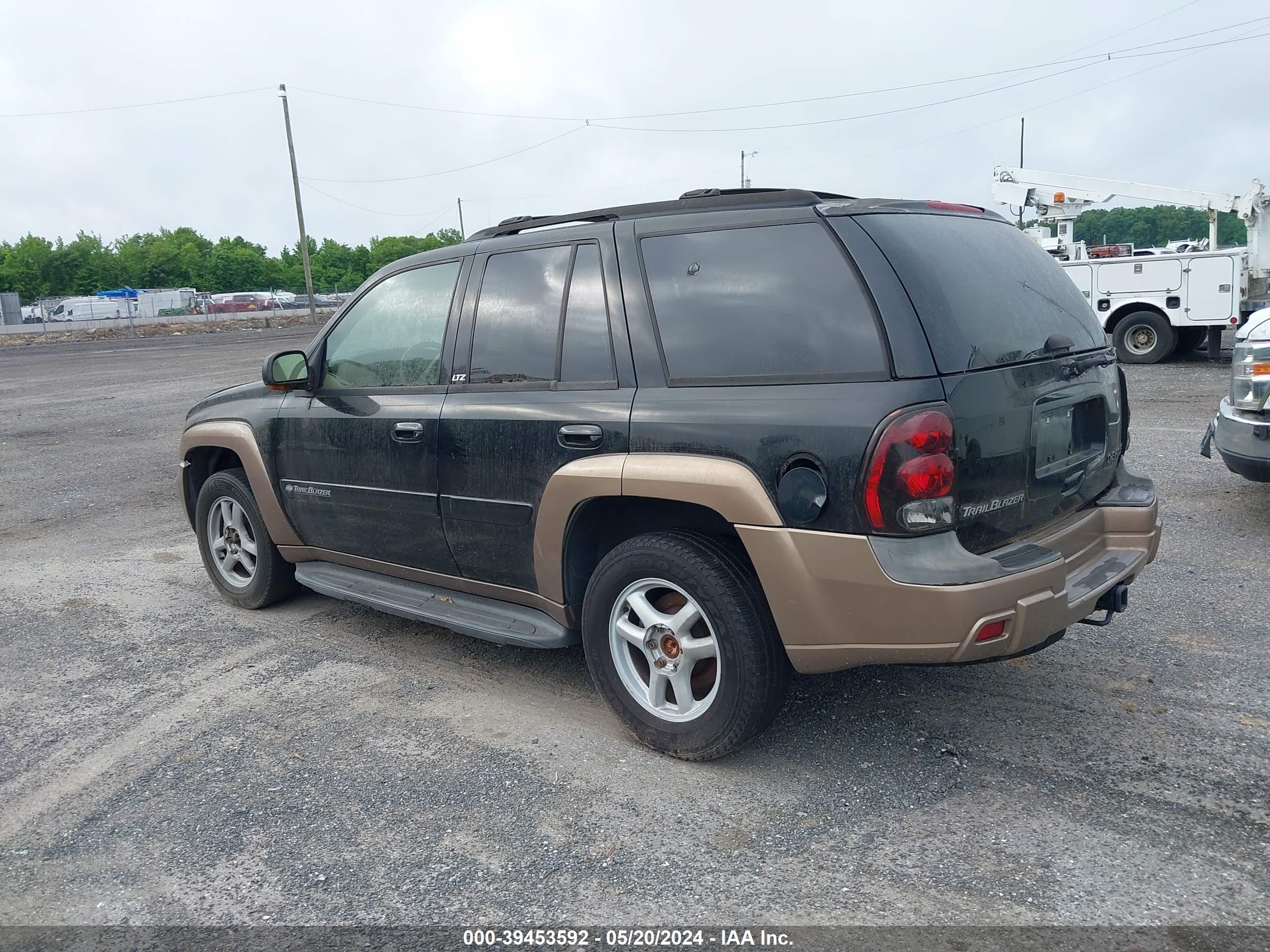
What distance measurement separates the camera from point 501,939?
2.74 m

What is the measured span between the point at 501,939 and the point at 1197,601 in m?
3.99

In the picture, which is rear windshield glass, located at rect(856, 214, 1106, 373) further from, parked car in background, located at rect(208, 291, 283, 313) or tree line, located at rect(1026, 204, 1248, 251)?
parked car in background, located at rect(208, 291, 283, 313)

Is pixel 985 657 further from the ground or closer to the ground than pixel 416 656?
further from the ground

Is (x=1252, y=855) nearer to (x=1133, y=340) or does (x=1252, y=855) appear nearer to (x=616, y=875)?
(x=616, y=875)

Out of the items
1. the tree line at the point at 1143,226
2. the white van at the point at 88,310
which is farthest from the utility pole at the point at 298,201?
the tree line at the point at 1143,226

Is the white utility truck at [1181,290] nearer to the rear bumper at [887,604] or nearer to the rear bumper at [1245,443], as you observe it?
the rear bumper at [1245,443]

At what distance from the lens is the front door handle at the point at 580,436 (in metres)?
3.74

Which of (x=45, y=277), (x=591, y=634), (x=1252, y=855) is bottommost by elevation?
(x=1252, y=855)

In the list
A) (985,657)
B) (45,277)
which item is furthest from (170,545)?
(45,277)

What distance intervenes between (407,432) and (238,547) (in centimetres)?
184

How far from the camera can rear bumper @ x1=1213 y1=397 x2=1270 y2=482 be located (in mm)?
Answer: 5797

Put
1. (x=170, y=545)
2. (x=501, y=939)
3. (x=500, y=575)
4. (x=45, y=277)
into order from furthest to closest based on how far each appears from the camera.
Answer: (x=45, y=277), (x=170, y=545), (x=500, y=575), (x=501, y=939)

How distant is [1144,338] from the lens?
53.1 feet

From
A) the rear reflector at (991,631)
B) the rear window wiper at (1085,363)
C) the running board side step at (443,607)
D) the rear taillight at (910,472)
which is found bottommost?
the running board side step at (443,607)
